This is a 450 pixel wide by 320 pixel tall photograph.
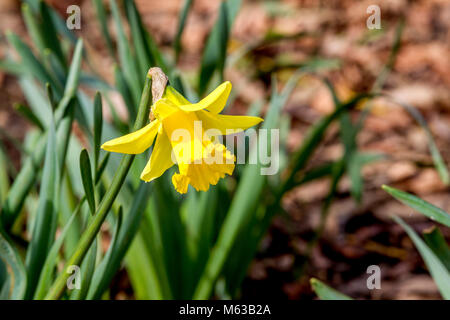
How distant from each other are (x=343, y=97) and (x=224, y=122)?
1.66 meters

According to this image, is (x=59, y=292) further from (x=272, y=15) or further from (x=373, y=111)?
(x=272, y=15)

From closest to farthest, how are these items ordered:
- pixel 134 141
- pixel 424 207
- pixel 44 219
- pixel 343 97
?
pixel 134 141
pixel 424 207
pixel 44 219
pixel 343 97

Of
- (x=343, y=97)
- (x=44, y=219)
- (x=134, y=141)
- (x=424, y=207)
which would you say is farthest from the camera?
(x=343, y=97)

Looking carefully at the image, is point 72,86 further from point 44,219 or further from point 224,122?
point 224,122

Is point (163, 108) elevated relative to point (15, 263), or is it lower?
elevated

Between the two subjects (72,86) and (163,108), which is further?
(72,86)

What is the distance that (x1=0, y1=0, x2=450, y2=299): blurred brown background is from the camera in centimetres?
144

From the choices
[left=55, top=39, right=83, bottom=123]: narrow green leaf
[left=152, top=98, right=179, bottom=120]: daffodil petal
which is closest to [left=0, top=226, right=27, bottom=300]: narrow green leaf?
[left=55, top=39, right=83, bottom=123]: narrow green leaf

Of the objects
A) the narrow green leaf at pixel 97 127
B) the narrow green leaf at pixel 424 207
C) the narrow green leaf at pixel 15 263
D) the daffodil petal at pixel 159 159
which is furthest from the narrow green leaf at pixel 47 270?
the narrow green leaf at pixel 424 207

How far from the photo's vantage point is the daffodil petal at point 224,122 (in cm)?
66

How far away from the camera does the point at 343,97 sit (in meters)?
2.20

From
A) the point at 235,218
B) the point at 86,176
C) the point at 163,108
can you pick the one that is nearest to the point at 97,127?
the point at 86,176

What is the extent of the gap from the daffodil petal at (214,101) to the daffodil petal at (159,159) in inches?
2.3

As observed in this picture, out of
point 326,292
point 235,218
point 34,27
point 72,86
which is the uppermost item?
point 34,27
